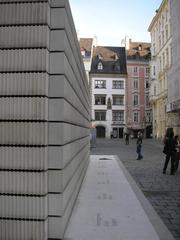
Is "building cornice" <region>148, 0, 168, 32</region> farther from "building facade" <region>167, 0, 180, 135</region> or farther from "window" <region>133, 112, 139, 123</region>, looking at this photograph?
"window" <region>133, 112, 139, 123</region>

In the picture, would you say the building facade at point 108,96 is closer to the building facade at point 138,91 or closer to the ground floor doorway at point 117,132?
the ground floor doorway at point 117,132

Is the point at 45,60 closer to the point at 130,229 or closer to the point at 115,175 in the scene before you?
the point at 130,229

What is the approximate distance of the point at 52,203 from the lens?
225 inches

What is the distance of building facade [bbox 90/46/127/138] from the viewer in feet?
232

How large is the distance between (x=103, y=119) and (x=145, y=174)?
57.2m

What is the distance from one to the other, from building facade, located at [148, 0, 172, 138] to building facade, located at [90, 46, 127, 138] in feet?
35.0

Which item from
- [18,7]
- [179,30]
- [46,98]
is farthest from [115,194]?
[179,30]

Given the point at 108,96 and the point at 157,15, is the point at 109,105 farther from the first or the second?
the point at 157,15

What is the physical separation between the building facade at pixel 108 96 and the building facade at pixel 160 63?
10676 mm

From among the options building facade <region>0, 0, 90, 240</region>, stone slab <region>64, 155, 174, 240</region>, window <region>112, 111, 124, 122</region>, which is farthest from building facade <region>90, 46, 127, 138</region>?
building facade <region>0, 0, 90, 240</region>

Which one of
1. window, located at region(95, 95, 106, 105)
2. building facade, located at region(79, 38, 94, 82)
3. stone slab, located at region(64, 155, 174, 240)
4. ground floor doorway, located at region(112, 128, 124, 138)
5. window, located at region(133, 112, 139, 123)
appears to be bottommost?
stone slab, located at region(64, 155, 174, 240)

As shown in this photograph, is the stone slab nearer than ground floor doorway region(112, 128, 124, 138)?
Yes

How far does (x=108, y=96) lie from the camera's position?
7144cm

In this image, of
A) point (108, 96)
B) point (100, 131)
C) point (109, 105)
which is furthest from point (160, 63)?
point (100, 131)
